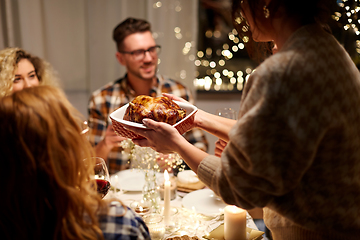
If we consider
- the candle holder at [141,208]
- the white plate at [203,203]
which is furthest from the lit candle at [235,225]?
the candle holder at [141,208]

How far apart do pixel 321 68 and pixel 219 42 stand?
2.78 meters

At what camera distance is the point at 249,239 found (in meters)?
1.20

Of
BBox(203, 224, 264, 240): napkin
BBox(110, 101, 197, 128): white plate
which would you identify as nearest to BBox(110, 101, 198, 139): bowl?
BBox(110, 101, 197, 128): white plate

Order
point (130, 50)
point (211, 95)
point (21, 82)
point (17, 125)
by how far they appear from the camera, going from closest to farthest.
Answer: point (17, 125), point (21, 82), point (130, 50), point (211, 95)

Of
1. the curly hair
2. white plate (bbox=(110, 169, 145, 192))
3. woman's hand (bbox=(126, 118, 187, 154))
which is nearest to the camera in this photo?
woman's hand (bbox=(126, 118, 187, 154))

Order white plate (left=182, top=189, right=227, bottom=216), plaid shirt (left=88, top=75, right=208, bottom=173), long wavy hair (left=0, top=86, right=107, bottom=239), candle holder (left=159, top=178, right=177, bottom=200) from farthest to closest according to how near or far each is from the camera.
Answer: plaid shirt (left=88, top=75, right=208, bottom=173) → candle holder (left=159, top=178, right=177, bottom=200) → white plate (left=182, top=189, right=227, bottom=216) → long wavy hair (left=0, top=86, right=107, bottom=239)

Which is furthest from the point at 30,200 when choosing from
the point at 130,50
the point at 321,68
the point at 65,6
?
the point at 65,6

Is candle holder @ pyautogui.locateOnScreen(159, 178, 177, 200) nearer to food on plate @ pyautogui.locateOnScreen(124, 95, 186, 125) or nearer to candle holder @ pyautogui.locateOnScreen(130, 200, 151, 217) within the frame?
candle holder @ pyautogui.locateOnScreen(130, 200, 151, 217)

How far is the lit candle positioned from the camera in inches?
46.7

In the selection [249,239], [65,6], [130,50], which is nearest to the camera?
[249,239]

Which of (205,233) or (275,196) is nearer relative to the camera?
(275,196)

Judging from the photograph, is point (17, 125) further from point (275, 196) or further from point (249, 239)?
point (249, 239)

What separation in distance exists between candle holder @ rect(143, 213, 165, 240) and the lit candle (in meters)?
0.25

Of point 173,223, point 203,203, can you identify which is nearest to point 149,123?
point 173,223
